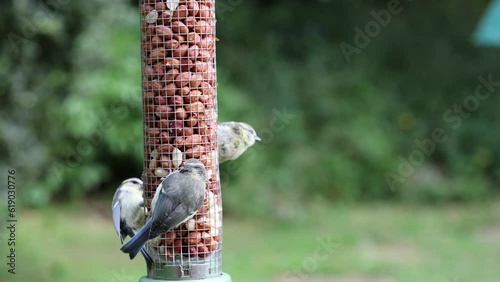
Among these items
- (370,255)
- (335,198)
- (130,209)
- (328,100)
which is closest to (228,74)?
(328,100)

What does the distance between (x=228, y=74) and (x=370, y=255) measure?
510 centimetres

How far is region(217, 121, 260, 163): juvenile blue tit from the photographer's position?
197 inches

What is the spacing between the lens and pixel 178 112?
459cm

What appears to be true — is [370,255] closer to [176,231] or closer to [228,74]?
[228,74]

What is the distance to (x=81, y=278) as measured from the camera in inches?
373

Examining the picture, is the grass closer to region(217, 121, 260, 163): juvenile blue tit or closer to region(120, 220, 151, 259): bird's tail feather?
region(217, 121, 260, 163): juvenile blue tit

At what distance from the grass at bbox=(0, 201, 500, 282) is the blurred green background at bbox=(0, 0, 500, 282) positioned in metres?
0.04

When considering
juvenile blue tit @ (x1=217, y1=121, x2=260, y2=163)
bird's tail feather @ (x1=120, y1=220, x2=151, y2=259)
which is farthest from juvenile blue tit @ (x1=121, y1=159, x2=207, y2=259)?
juvenile blue tit @ (x1=217, y1=121, x2=260, y2=163)

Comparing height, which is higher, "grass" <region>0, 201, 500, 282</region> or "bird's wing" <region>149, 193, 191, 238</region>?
"grass" <region>0, 201, 500, 282</region>

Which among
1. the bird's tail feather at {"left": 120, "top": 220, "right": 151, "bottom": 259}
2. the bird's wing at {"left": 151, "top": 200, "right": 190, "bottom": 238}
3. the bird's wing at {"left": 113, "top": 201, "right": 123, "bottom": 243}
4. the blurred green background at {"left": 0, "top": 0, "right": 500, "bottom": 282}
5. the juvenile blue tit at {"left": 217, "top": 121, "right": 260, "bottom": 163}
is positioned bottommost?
the bird's tail feather at {"left": 120, "top": 220, "right": 151, "bottom": 259}

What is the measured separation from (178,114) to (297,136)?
9.99 meters

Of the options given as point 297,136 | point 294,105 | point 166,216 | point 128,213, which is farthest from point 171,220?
point 294,105

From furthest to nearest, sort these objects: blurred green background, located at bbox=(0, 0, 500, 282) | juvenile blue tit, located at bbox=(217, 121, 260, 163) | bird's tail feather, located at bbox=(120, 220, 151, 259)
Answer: blurred green background, located at bbox=(0, 0, 500, 282)
juvenile blue tit, located at bbox=(217, 121, 260, 163)
bird's tail feather, located at bbox=(120, 220, 151, 259)

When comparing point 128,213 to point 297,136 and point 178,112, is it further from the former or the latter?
point 297,136
